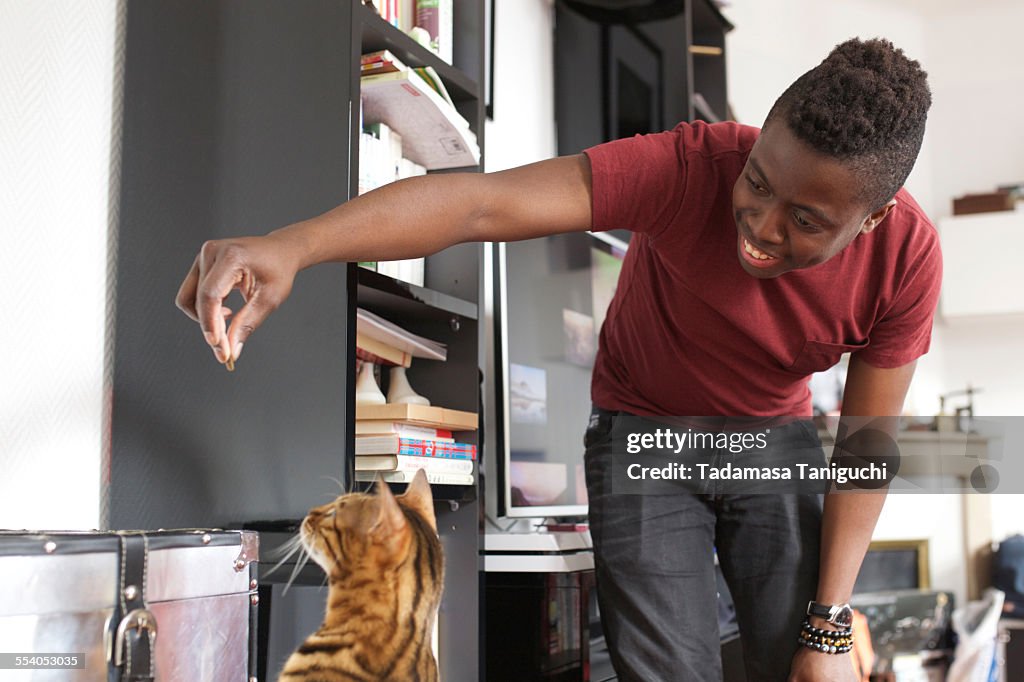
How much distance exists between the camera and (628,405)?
147cm

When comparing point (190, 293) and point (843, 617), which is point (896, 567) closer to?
point (843, 617)

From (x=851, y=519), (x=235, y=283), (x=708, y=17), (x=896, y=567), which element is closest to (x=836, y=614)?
(x=851, y=519)

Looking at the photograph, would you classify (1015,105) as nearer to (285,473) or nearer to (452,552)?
(452,552)

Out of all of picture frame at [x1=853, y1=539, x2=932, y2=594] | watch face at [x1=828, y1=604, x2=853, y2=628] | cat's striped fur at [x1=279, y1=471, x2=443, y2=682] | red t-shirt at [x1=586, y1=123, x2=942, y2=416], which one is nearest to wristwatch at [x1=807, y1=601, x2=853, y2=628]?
watch face at [x1=828, y1=604, x2=853, y2=628]

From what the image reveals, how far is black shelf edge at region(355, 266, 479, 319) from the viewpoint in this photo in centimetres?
140

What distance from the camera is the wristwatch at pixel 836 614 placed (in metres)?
1.36

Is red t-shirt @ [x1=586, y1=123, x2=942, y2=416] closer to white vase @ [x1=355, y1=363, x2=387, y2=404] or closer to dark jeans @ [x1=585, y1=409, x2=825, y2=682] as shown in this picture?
dark jeans @ [x1=585, y1=409, x2=825, y2=682]

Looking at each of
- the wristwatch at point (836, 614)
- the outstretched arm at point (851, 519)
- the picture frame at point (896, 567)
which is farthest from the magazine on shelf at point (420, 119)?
the picture frame at point (896, 567)

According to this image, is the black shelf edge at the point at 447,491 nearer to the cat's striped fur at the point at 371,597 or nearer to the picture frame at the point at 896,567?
the cat's striped fur at the point at 371,597

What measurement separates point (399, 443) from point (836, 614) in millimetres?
686

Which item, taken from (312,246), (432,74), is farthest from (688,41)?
(312,246)

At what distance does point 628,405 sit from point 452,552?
426 mm

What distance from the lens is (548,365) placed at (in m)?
2.29

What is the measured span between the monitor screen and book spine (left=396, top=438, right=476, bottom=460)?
17.5 inches
